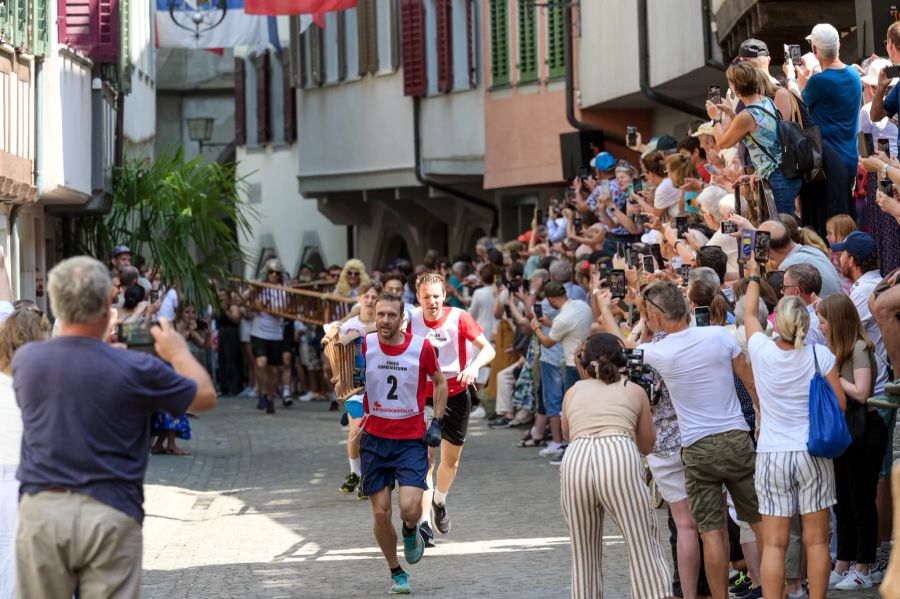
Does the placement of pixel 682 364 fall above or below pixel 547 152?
below

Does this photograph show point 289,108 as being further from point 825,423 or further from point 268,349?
point 825,423

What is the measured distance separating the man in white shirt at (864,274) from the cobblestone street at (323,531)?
4.73 ft

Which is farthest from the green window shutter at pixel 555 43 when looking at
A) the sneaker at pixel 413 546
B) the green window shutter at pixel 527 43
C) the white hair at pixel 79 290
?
the white hair at pixel 79 290

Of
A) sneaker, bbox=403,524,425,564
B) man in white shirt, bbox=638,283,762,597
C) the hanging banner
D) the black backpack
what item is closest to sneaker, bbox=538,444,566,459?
sneaker, bbox=403,524,425,564

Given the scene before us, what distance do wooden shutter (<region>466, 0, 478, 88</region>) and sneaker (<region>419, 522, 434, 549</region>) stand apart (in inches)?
720

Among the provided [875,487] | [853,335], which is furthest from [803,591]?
[853,335]

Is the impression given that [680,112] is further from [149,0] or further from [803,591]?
[803,591]

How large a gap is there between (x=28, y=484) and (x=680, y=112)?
1868 centimetres

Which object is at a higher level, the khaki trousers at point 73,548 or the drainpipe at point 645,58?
the drainpipe at point 645,58

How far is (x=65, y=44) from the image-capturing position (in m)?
21.5

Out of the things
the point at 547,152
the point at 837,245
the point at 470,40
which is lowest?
the point at 837,245

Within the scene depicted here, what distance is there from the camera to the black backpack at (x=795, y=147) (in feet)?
36.1

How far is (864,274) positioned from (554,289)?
759 cm

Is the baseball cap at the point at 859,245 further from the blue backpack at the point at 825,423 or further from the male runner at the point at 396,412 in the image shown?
the male runner at the point at 396,412
